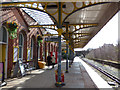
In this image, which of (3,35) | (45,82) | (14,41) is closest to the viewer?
(45,82)

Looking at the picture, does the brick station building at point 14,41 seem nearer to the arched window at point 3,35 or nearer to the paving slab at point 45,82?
the arched window at point 3,35

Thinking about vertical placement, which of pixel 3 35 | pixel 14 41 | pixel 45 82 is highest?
pixel 3 35

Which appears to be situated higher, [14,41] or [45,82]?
[14,41]

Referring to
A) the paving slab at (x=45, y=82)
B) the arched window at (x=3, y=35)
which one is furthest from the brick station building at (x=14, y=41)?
the paving slab at (x=45, y=82)

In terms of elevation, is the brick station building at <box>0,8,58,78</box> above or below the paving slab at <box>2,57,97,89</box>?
above

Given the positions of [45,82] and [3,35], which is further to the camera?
[3,35]

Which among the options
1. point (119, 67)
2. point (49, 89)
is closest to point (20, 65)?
point (49, 89)

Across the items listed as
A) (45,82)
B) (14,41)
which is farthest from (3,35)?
(45,82)

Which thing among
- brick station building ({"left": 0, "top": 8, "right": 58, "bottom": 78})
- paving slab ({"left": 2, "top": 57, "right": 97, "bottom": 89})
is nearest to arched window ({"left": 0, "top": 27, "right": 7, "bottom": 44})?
brick station building ({"left": 0, "top": 8, "right": 58, "bottom": 78})

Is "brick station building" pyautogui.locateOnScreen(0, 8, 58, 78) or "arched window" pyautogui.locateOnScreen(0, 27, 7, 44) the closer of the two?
"arched window" pyautogui.locateOnScreen(0, 27, 7, 44)

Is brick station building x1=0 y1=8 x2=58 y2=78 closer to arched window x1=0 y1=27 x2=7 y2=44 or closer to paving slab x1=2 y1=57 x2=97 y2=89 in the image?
arched window x1=0 y1=27 x2=7 y2=44

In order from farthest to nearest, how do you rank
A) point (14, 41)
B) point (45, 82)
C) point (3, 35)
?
point (14, 41) < point (3, 35) < point (45, 82)

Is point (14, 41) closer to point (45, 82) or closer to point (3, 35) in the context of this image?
point (3, 35)

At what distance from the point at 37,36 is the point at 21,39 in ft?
11.1
